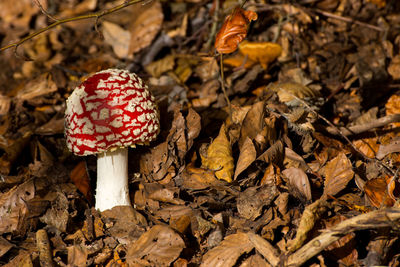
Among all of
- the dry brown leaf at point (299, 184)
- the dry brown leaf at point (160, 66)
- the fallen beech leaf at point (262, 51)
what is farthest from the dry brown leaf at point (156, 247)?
the fallen beech leaf at point (262, 51)

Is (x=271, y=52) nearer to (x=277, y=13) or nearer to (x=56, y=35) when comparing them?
(x=277, y=13)

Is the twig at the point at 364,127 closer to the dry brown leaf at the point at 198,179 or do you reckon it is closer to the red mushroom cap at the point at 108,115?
the dry brown leaf at the point at 198,179

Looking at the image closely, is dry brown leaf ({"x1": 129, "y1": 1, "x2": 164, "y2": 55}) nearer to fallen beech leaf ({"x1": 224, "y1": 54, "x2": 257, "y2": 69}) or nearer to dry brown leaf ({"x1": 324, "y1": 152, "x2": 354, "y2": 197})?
fallen beech leaf ({"x1": 224, "y1": 54, "x2": 257, "y2": 69})

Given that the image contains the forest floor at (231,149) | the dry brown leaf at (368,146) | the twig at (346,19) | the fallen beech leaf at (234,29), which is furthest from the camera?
the twig at (346,19)

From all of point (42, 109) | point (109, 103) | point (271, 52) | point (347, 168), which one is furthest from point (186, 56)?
point (347, 168)

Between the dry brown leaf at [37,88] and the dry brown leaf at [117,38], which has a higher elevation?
the dry brown leaf at [117,38]

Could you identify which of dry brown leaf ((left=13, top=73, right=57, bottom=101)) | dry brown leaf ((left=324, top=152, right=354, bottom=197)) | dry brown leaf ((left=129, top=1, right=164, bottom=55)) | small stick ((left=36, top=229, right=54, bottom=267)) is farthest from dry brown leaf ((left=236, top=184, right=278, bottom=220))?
dry brown leaf ((left=129, top=1, right=164, bottom=55))
